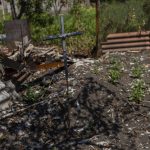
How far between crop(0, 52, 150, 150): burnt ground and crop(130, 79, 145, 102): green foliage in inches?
2.5

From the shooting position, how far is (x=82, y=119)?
20.5ft

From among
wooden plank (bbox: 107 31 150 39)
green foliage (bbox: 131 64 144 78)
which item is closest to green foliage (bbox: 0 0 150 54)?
wooden plank (bbox: 107 31 150 39)

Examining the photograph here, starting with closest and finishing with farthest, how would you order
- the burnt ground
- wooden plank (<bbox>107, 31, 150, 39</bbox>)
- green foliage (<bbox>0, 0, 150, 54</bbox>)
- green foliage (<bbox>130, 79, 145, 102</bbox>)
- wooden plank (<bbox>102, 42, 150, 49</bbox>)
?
1. the burnt ground
2. green foliage (<bbox>130, 79, 145, 102</bbox>)
3. wooden plank (<bbox>102, 42, 150, 49</bbox>)
4. wooden plank (<bbox>107, 31, 150, 39</bbox>)
5. green foliage (<bbox>0, 0, 150, 54</bbox>)

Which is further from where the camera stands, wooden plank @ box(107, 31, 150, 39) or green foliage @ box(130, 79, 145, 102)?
wooden plank @ box(107, 31, 150, 39)

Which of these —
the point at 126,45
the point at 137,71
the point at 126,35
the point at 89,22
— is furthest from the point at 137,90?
the point at 89,22

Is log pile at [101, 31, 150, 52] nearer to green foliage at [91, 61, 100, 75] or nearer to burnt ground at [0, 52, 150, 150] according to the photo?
green foliage at [91, 61, 100, 75]

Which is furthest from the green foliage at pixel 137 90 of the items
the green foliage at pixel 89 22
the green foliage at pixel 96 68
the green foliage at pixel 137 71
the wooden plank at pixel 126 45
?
the green foliage at pixel 89 22

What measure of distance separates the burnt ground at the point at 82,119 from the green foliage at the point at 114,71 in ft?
0.30

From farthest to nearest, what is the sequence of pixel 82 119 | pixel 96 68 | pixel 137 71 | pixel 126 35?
pixel 126 35 < pixel 96 68 < pixel 137 71 < pixel 82 119

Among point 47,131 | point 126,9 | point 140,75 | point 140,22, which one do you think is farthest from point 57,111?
point 126,9

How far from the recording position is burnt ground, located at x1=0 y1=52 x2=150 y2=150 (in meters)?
5.78

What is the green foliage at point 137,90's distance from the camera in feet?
22.0

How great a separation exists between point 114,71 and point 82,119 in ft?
5.24

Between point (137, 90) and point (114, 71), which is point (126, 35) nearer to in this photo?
point (114, 71)
